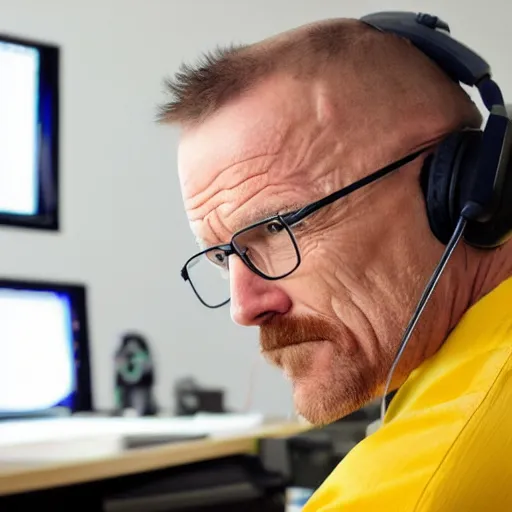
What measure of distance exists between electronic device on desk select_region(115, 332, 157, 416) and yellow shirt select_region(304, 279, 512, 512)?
1.17 metres

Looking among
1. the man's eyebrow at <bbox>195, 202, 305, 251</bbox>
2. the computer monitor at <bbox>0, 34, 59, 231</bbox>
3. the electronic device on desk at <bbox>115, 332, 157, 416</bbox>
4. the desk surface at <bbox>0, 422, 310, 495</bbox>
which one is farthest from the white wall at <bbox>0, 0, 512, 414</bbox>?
the man's eyebrow at <bbox>195, 202, 305, 251</bbox>

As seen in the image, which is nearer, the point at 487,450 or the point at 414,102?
the point at 487,450

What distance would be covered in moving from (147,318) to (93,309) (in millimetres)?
153

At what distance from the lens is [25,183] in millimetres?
→ 1433

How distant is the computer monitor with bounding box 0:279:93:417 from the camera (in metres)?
1.33

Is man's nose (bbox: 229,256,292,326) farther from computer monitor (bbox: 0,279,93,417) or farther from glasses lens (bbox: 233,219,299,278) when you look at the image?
computer monitor (bbox: 0,279,93,417)

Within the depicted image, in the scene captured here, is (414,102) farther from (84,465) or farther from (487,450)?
(84,465)

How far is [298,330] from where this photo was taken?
699 millimetres

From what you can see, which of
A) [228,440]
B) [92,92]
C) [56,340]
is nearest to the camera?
[228,440]

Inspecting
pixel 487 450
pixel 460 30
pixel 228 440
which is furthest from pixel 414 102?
pixel 460 30

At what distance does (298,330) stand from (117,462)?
1.45ft

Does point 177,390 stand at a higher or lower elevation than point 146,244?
lower

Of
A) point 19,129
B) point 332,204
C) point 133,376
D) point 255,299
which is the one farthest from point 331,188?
point 133,376

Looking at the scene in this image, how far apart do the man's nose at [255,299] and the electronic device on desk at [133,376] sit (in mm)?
1014
